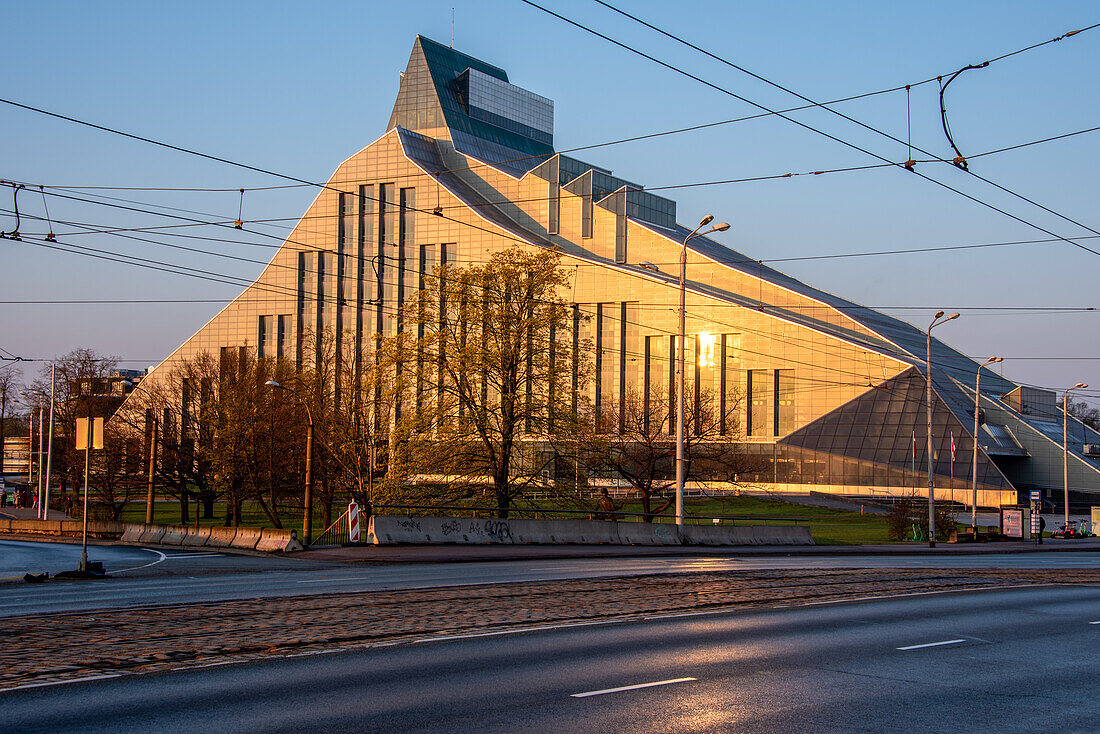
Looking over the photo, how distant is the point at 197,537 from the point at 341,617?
2379 centimetres

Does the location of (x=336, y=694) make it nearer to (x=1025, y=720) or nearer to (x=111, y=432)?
(x=1025, y=720)

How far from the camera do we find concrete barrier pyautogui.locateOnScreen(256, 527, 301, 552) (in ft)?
98.9

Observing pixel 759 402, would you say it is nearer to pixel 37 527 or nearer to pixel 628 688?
pixel 37 527

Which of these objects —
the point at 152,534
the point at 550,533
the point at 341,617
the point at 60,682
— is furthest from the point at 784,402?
the point at 60,682

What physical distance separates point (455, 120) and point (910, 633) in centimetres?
10664

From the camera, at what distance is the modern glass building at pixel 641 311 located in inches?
3209

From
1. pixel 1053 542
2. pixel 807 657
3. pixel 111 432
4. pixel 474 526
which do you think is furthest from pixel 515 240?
pixel 807 657

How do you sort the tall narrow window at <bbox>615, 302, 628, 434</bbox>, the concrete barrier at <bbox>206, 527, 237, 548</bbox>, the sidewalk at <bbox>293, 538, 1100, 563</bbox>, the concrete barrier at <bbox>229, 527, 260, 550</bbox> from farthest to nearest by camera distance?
the tall narrow window at <bbox>615, 302, 628, 434</bbox>
the concrete barrier at <bbox>206, 527, 237, 548</bbox>
the concrete barrier at <bbox>229, 527, 260, 550</bbox>
the sidewalk at <bbox>293, 538, 1100, 563</bbox>

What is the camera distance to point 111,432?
60.5 m

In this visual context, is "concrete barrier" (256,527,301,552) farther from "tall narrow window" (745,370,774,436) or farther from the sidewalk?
"tall narrow window" (745,370,774,436)

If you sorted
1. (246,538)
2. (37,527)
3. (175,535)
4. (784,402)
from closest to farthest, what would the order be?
1. (246,538)
2. (175,535)
3. (37,527)
4. (784,402)

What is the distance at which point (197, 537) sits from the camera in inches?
1383

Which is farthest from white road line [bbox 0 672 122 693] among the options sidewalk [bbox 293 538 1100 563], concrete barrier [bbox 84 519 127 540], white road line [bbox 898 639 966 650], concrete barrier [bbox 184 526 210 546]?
concrete barrier [bbox 84 519 127 540]

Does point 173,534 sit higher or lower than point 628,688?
lower
